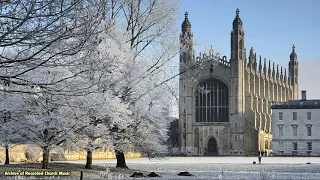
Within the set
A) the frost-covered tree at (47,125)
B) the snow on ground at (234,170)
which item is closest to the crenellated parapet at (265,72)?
the snow on ground at (234,170)

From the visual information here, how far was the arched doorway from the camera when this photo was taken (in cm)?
7975

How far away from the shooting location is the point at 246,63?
3265 inches

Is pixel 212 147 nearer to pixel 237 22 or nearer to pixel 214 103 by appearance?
pixel 214 103

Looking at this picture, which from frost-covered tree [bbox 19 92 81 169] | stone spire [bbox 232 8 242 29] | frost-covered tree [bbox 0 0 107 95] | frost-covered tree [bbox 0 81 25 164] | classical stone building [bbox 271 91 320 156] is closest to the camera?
frost-covered tree [bbox 0 0 107 95]

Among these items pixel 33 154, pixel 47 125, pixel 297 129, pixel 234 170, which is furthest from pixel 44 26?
pixel 297 129

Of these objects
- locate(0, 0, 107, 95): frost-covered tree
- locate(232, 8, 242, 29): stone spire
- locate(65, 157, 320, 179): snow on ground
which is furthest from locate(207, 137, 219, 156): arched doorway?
locate(0, 0, 107, 95): frost-covered tree

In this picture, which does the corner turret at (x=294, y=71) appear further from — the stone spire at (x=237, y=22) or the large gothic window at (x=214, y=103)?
the large gothic window at (x=214, y=103)

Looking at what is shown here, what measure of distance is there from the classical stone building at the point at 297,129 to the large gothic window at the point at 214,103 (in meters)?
6.82

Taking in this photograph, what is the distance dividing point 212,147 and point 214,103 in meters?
6.10

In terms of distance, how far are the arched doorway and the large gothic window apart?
2.90 metres

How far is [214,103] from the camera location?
80.3 m

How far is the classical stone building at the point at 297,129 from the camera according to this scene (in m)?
76.8

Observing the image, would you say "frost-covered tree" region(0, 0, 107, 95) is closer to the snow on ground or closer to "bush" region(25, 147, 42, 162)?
the snow on ground

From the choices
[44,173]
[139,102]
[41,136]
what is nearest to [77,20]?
[44,173]
